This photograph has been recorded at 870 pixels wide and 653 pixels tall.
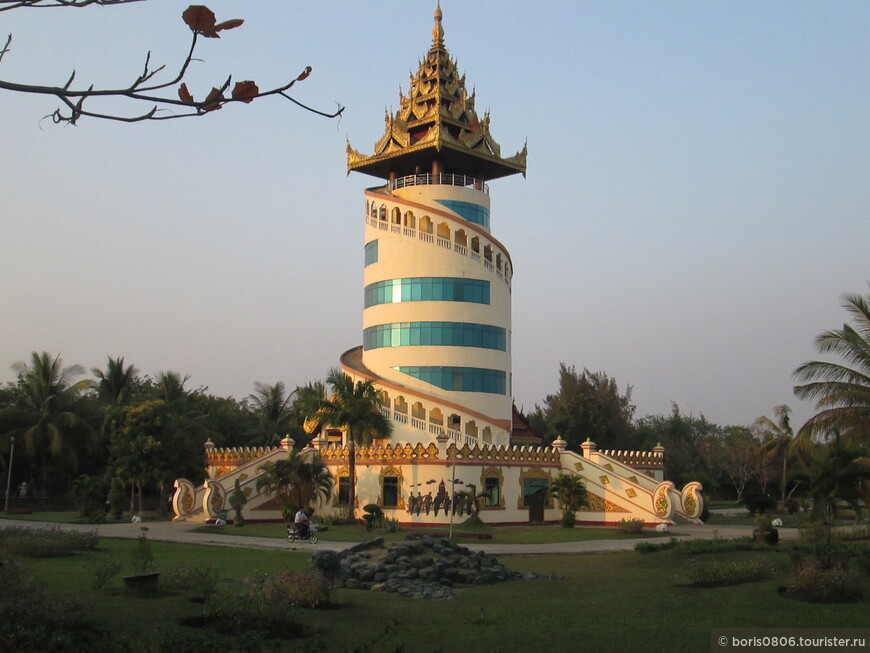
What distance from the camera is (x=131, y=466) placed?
42.4 meters

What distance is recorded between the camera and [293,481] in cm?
3812

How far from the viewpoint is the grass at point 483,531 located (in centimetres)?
3219

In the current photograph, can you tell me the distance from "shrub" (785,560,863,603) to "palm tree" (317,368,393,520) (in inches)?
989

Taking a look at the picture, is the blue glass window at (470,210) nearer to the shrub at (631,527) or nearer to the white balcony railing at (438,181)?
the white balcony railing at (438,181)

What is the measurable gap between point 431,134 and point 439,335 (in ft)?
35.1

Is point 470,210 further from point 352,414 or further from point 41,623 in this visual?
point 41,623

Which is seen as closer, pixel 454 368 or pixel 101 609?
pixel 101 609

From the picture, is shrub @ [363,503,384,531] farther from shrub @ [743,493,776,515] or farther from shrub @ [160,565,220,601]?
shrub @ [743,493,776,515]

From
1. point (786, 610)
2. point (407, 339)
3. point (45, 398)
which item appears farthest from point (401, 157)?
point (786, 610)

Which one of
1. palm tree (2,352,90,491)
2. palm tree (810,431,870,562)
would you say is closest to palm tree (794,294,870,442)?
palm tree (810,431,870,562)

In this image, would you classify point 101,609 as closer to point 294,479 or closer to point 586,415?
point 294,479

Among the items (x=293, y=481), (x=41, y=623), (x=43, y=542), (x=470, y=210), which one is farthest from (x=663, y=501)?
(x=41, y=623)

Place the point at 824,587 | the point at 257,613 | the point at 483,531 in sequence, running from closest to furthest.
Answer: the point at 257,613
the point at 824,587
the point at 483,531

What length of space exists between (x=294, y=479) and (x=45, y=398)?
67.7 feet
